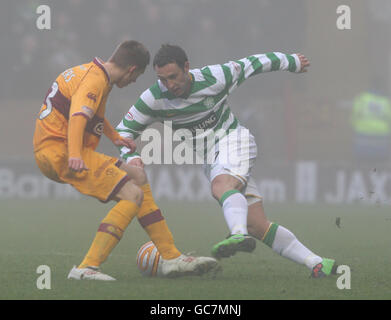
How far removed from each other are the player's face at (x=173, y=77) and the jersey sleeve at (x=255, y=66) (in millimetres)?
398

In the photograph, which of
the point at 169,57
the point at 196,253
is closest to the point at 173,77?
the point at 169,57

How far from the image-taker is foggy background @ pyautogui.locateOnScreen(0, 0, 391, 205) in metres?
14.9

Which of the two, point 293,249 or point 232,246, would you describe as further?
point 293,249

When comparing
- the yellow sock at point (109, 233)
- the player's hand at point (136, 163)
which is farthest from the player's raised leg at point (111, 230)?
the player's hand at point (136, 163)

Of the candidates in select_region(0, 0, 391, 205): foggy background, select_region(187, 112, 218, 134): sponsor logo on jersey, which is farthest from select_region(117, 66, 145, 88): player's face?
select_region(0, 0, 391, 205): foggy background

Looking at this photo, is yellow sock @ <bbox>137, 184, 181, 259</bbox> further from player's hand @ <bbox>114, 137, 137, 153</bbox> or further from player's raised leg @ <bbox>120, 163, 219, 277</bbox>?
player's hand @ <bbox>114, 137, 137, 153</bbox>

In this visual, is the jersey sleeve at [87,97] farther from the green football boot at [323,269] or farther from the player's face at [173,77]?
the green football boot at [323,269]

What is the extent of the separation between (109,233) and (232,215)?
2.44ft

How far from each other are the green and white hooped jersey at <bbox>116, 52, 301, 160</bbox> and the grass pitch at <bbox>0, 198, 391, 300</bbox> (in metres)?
0.97

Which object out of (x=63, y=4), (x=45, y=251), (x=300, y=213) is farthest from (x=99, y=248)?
(x=63, y=4)

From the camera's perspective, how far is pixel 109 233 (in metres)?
5.39

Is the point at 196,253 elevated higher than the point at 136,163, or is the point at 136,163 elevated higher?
the point at 136,163

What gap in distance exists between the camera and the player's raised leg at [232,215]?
16.4ft

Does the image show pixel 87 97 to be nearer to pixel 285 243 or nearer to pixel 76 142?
pixel 76 142
